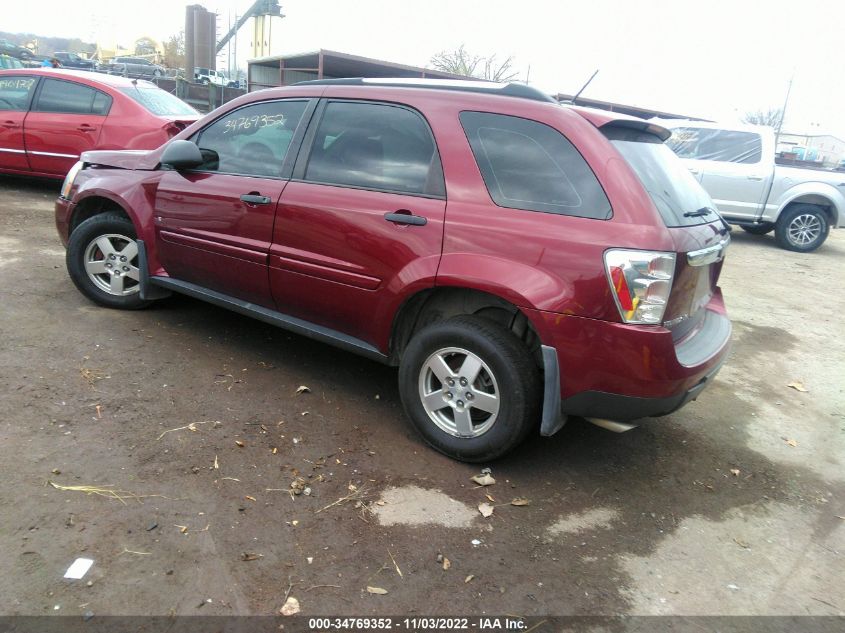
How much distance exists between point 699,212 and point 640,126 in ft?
1.73

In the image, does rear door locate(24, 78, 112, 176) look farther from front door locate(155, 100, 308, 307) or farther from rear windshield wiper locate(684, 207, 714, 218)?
rear windshield wiper locate(684, 207, 714, 218)

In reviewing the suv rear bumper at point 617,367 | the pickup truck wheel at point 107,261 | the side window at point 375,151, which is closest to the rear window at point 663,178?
the suv rear bumper at point 617,367

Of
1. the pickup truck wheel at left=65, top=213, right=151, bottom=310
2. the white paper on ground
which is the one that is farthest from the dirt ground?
the pickup truck wheel at left=65, top=213, right=151, bottom=310

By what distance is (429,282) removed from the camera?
3135mm

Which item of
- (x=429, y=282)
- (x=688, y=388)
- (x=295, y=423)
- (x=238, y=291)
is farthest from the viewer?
(x=238, y=291)

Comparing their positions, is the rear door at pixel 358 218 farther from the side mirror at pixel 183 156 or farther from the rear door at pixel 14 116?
the rear door at pixel 14 116

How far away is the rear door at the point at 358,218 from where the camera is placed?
10.6ft

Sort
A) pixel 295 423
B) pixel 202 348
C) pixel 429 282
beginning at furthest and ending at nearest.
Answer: pixel 202 348
pixel 295 423
pixel 429 282

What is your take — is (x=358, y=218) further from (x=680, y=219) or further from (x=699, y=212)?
(x=699, y=212)

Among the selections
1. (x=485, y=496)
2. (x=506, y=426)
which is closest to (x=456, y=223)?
(x=506, y=426)

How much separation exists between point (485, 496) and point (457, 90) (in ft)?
6.68

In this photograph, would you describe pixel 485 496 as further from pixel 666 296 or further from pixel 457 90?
pixel 457 90

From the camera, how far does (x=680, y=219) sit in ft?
9.74

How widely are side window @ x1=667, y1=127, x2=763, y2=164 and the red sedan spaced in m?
8.20
